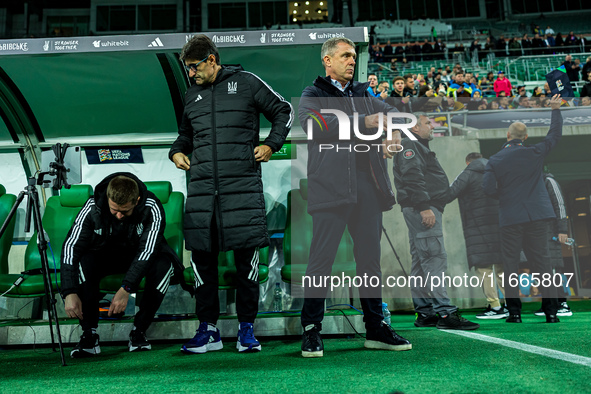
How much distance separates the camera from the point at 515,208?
4559 mm

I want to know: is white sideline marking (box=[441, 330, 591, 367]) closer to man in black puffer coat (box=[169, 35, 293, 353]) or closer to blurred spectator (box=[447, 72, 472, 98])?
man in black puffer coat (box=[169, 35, 293, 353])

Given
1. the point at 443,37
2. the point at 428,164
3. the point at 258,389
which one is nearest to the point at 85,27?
the point at 443,37

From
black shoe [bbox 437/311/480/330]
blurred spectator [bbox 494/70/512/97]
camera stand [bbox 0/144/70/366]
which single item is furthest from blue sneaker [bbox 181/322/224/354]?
blurred spectator [bbox 494/70/512/97]

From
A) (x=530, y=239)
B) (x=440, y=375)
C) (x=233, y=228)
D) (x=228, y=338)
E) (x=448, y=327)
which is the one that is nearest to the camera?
(x=440, y=375)

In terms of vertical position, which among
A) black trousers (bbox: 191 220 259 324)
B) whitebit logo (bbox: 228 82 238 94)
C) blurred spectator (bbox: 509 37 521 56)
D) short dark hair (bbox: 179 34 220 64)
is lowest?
black trousers (bbox: 191 220 259 324)

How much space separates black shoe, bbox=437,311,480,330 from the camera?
13.0 feet

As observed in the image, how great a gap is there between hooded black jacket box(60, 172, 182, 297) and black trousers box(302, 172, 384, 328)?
1146mm

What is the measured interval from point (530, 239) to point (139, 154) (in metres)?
3.97

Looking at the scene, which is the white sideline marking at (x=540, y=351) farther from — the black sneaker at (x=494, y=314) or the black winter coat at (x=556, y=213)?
the black winter coat at (x=556, y=213)

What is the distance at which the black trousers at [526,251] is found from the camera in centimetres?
442

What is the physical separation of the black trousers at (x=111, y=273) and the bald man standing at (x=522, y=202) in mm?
3082

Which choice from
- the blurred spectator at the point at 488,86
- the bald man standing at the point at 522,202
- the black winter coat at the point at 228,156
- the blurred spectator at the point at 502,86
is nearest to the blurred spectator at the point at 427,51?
the blurred spectator at the point at 488,86

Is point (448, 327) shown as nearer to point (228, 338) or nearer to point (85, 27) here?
point (228, 338)

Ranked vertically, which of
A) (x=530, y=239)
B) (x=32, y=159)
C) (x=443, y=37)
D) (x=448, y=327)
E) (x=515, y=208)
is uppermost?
(x=443, y=37)
